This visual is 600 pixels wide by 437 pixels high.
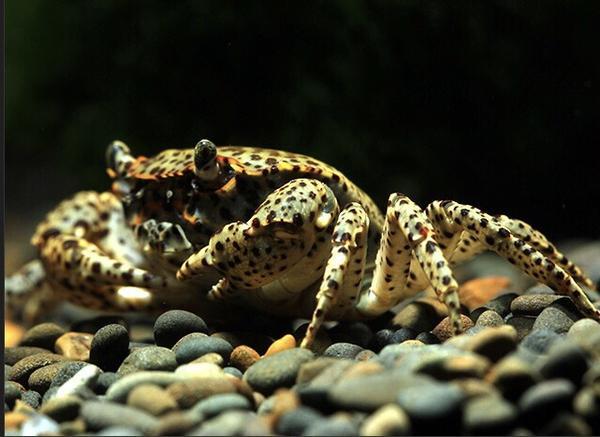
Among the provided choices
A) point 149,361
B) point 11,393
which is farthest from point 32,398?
point 149,361

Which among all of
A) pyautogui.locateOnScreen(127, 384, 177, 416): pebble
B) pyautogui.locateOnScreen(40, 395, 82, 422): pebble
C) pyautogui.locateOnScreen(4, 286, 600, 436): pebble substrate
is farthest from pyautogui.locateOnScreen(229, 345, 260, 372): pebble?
pyautogui.locateOnScreen(40, 395, 82, 422): pebble

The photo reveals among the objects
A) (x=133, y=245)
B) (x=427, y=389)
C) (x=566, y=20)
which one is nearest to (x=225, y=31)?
(x=133, y=245)

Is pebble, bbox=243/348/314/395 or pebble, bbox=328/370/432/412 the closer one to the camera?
pebble, bbox=328/370/432/412

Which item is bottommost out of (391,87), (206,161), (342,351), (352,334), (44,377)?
(44,377)

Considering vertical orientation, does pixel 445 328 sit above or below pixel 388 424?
above

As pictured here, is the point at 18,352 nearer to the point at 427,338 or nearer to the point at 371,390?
the point at 427,338

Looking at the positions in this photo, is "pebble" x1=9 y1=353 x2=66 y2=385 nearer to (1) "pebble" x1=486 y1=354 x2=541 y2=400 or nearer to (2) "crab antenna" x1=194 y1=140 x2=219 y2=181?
(2) "crab antenna" x1=194 y1=140 x2=219 y2=181

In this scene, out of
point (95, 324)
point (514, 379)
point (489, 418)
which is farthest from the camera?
point (95, 324)

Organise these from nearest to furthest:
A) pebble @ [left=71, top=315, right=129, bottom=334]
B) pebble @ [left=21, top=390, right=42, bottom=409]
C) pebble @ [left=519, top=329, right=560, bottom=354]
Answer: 1. pebble @ [left=519, top=329, right=560, bottom=354]
2. pebble @ [left=21, top=390, right=42, bottom=409]
3. pebble @ [left=71, top=315, right=129, bottom=334]
